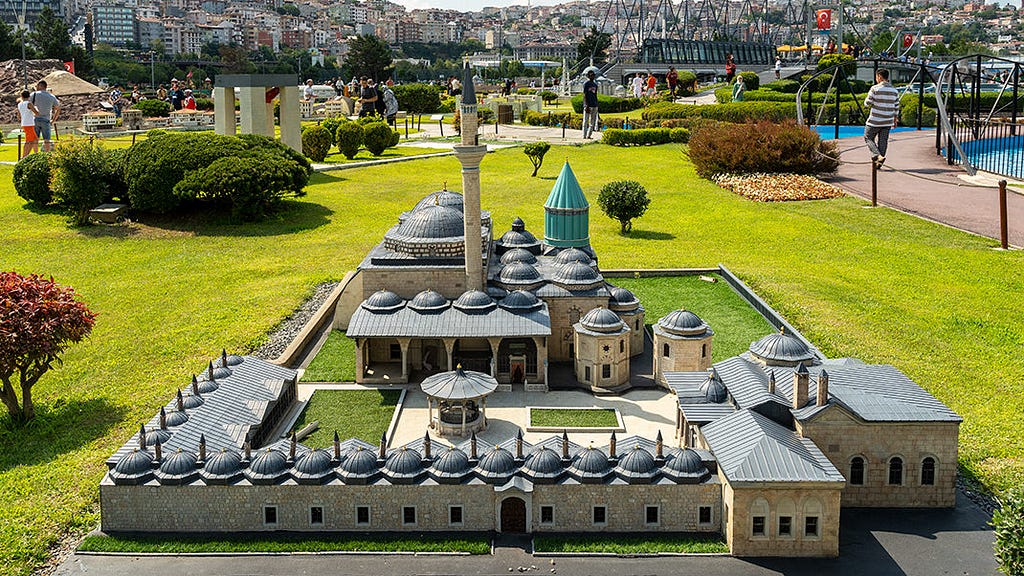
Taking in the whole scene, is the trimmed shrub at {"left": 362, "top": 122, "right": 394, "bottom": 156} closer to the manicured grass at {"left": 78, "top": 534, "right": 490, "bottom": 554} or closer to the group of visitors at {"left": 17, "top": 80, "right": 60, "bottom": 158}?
the group of visitors at {"left": 17, "top": 80, "right": 60, "bottom": 158}

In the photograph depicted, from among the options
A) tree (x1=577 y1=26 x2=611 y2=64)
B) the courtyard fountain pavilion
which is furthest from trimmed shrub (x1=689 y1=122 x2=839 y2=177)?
tree (x1=577 y1=26 x2=611 y2=64)

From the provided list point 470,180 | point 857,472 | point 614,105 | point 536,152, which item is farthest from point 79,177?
point 614,105

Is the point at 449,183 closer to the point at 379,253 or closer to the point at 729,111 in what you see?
the point at 729,111

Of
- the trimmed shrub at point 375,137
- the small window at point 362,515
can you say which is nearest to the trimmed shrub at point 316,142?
the trimmed shrub at point 375,137

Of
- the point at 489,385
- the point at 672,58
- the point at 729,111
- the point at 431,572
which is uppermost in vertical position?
the point at 672,58

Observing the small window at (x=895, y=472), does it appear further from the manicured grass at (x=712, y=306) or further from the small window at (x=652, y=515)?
the manicured grass at (x=712, y=306)

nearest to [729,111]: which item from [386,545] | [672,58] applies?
[386,545]
